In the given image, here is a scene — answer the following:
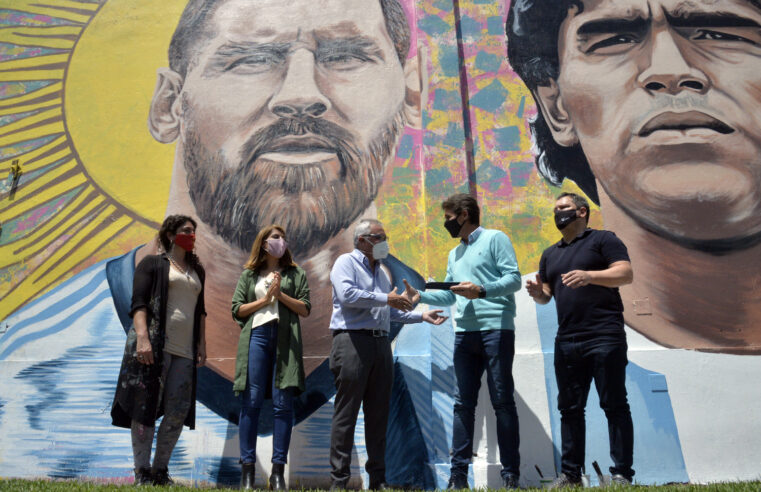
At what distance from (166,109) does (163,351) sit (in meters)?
2.69

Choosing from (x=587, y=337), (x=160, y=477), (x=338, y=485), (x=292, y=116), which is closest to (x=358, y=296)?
(x=338, y=485)

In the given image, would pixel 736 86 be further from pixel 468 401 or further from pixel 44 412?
pixel 44 412

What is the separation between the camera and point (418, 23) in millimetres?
5645

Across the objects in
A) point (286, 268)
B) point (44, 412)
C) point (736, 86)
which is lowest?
point (44, 412)

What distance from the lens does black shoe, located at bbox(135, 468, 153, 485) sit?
3854 mm

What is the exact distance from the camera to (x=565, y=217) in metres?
3.84

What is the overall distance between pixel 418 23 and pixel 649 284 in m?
3.10

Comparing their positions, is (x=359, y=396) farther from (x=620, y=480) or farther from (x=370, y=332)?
(x=620, y=480)

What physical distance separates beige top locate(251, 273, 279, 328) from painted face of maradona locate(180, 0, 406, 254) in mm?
1024

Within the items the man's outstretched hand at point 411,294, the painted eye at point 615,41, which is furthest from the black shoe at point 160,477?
the painted eye at point 615,41

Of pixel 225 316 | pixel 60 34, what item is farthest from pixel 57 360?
pixel 60 34

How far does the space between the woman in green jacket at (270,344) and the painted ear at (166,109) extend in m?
2.03

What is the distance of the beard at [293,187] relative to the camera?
5.39 meters

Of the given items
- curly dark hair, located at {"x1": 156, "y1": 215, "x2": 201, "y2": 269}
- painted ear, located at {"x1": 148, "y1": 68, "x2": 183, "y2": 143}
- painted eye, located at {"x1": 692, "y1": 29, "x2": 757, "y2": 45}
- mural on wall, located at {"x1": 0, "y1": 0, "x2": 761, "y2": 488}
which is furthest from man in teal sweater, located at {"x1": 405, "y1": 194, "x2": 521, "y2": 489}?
painted ear, located at {"x1": 148, "y1": 68, "x2": 183, "y2": 143}
